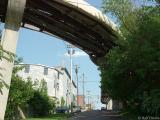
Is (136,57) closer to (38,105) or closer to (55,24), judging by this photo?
(55,24)

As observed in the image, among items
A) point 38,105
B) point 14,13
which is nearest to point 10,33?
point 14,13

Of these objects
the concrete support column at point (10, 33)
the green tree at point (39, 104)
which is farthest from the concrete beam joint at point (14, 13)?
the green tree at point (39, 104)

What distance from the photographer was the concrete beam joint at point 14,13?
32094mm

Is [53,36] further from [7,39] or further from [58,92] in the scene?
[58,92]

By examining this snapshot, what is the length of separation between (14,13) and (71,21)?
10.1m

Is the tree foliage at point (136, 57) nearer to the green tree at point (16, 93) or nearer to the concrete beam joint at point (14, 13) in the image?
the green tree at point (16, 93)

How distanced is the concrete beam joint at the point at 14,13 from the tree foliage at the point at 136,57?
26.6ft

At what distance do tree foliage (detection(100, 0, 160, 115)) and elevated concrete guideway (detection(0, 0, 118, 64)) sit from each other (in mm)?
2914

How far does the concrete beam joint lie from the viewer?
1264 inches

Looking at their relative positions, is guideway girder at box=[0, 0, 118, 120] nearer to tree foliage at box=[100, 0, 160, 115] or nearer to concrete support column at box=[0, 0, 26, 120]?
concrete support column at box=[0, 0, 26, 120]

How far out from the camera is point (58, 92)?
373ft

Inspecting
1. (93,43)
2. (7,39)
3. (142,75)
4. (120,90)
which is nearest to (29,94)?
(7,39)

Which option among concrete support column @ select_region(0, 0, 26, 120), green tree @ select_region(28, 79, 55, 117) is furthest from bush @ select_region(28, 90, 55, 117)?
concrete support column @ select_region(0, 0, 26, 120)

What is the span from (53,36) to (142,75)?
21.7 m
